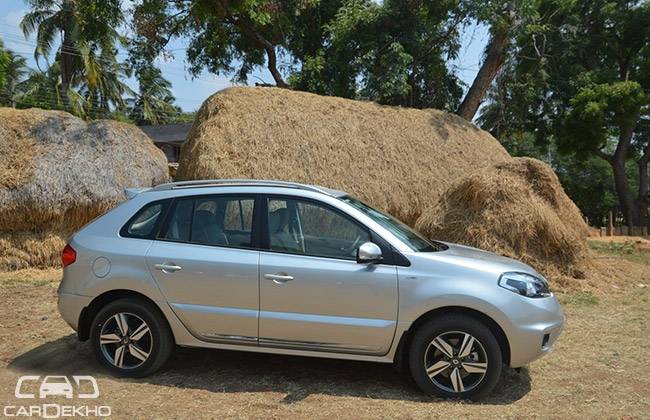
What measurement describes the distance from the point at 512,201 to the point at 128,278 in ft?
22.0

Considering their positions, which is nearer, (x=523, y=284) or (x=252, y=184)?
(x=523, y=284)

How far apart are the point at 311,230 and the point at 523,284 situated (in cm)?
176

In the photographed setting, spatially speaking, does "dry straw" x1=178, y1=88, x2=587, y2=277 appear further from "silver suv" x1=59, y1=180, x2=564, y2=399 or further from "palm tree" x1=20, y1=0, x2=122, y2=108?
"palm tree" x1=20, y1=0, x2=122, y2=108

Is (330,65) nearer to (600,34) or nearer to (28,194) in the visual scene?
(28,194)

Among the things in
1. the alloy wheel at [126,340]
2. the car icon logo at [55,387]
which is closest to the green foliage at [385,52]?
the alloy wheel at [126,340]

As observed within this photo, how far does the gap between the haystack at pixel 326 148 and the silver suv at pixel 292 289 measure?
16.2 ft

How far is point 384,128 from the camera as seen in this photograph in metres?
11.9

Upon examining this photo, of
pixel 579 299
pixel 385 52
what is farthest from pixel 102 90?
pixel 579 299

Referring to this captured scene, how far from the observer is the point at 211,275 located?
4.79 m

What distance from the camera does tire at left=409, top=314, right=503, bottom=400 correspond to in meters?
4.51

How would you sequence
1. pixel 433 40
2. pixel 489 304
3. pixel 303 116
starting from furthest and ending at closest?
pixel 433 40
pixel 303 116
pixel 489 304

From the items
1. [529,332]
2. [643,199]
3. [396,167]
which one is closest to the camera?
[529,332]

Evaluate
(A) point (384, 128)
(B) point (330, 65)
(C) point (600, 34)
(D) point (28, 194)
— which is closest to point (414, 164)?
(A) point (384, 128)

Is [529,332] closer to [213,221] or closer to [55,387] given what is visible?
[213,221]
